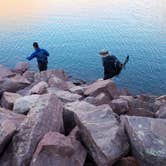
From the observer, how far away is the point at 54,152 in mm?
8523

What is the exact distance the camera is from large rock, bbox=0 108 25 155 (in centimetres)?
921

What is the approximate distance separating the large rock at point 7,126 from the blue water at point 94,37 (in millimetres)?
13324

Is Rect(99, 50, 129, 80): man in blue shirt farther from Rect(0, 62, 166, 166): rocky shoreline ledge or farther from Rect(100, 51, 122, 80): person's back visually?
Rect(0, 62, 166, 166): rocky shoreline ledge

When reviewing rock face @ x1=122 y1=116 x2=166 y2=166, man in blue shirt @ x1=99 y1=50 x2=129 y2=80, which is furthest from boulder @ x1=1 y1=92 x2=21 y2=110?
man in blue shirt @ x1=99 y1=50 x2=129 y2=80

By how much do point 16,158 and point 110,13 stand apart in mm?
33154

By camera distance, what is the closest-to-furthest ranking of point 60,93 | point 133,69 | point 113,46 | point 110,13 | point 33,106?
1. point 33,106
2. point 60,93
3. point 133,69
4. point 113,46
5. point 110,13

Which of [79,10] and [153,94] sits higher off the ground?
[79,10]

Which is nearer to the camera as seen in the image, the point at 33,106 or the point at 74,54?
the point at 33,106

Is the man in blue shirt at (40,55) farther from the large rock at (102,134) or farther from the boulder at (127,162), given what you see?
the boulder at (127,162)

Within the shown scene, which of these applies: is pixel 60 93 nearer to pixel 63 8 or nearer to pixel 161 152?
pixel 161 152

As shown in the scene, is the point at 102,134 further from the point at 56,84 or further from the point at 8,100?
the point at 56,84

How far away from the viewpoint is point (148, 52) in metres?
28.6

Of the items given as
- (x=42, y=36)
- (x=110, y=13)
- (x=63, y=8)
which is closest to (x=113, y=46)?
(x=42, y=36)

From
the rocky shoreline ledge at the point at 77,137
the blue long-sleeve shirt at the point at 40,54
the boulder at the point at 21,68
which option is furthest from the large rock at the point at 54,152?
the boulder at the point at 21,68
